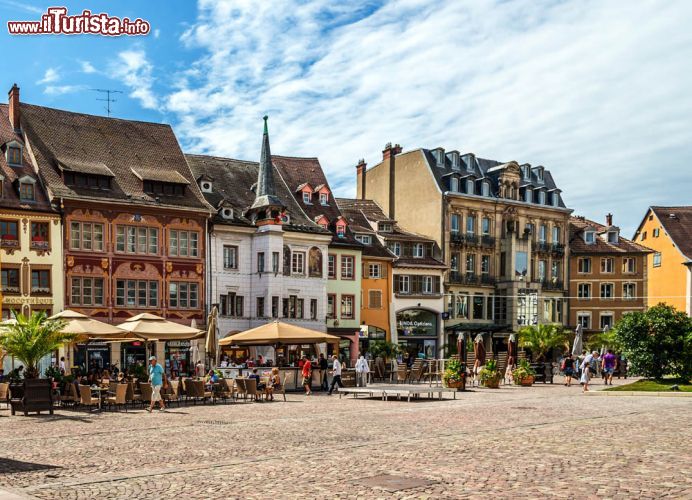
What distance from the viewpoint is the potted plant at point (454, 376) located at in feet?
108

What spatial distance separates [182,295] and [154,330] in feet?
50.8

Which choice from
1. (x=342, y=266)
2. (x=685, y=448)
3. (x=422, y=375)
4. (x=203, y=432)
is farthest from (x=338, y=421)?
(x=342, y=266)

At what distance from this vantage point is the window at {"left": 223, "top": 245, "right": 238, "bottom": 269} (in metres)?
45.1

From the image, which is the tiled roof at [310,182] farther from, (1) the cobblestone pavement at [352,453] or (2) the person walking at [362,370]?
(1) the cobblestone pavement at [352,453]

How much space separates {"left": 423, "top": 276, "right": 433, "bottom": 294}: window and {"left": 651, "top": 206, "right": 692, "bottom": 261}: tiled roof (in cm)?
2412

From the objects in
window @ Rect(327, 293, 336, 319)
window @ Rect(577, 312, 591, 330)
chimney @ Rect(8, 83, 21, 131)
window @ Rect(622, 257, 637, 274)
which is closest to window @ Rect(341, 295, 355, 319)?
window @ Rect(327, 293, 336, 319)

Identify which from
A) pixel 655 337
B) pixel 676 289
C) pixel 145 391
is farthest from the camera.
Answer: pixel 676 289

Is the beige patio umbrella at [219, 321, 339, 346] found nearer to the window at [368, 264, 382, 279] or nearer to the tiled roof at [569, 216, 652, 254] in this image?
the window at [368, 264, 382, 279]

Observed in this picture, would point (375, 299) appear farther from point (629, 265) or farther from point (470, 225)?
point (629, 265)

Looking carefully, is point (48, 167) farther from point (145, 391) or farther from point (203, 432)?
point (203, 432)

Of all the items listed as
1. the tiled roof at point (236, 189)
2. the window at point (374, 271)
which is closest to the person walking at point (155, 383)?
the tiled roof at point (236, 189)

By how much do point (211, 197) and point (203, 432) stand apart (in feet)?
94.3

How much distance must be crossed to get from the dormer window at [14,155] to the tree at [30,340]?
707 inches

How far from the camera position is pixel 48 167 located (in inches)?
1602
